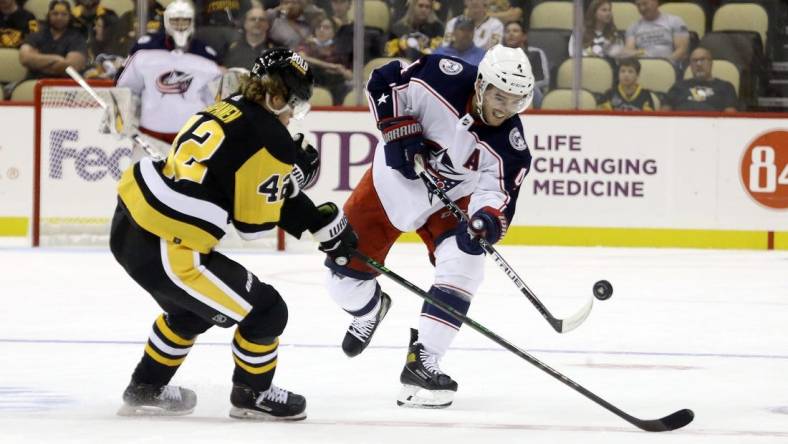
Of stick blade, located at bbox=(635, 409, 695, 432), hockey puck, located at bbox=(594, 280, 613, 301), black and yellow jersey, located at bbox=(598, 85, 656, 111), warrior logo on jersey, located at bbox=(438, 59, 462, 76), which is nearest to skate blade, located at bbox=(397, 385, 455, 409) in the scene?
hockey puck, located at bbox=(594, 280, 613, 301)

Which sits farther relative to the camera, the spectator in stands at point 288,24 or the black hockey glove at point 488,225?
the spectator in stands at point 288,24

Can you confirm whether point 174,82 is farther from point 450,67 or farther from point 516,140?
point 516,140

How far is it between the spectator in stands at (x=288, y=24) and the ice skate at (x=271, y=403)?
529 cm

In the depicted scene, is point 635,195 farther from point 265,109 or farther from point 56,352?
point 265,109

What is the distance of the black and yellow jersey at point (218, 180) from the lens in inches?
129

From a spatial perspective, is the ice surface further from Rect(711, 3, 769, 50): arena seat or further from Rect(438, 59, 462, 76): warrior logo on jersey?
Rect(711, 3, 769, 50): arena seat

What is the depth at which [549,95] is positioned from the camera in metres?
8.43

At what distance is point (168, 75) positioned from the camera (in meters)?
7.89

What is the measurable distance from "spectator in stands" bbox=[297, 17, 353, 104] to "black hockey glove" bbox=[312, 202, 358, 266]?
5.03 metres

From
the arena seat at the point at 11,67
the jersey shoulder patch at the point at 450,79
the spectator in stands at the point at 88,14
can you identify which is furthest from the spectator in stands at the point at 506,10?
the jersey shoulder patch at the point at 450,79

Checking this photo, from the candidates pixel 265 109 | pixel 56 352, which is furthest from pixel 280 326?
pixel 56 352

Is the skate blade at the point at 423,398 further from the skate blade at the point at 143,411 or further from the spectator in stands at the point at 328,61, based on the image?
the spectator in stands at the point at 328,61

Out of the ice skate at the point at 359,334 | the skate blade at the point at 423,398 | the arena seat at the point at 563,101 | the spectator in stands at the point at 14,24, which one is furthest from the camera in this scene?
the spectator in stands at the point at 14,24

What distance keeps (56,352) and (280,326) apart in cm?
131
